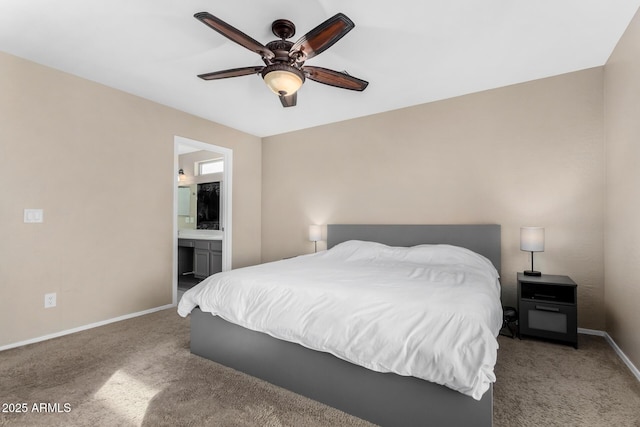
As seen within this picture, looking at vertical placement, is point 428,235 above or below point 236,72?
below

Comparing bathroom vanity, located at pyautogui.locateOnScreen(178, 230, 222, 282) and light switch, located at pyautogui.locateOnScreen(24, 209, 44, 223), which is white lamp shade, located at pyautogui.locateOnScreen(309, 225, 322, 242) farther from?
light switch, located at pyautogui.locateOnScreen(24, 209, 44, 223)

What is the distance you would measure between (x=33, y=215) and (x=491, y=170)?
14.5 ft

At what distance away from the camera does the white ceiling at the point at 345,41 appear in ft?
6.68

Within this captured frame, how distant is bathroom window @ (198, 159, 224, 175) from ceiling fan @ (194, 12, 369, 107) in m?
3.59

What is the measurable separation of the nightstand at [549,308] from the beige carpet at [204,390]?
0.12m

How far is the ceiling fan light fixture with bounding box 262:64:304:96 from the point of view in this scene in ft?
6.72

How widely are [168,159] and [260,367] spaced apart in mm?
2788

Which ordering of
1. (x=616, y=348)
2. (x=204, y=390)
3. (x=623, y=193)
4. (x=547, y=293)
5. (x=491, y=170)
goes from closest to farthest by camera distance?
(x=204, y=390) → (x=623, y=193) → (x=616, y=348) → (x=547, y=293) → (x=491, y=170)

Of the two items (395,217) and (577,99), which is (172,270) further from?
(577,99)

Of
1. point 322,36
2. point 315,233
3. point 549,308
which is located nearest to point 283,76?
point 322,36

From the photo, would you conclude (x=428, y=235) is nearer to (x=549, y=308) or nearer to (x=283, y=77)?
(x=549, y=308)

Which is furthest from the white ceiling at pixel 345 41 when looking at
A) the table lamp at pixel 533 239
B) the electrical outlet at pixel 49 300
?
the electrical outlet at pixel 49 300

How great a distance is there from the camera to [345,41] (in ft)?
7.89

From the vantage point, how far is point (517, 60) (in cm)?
271
